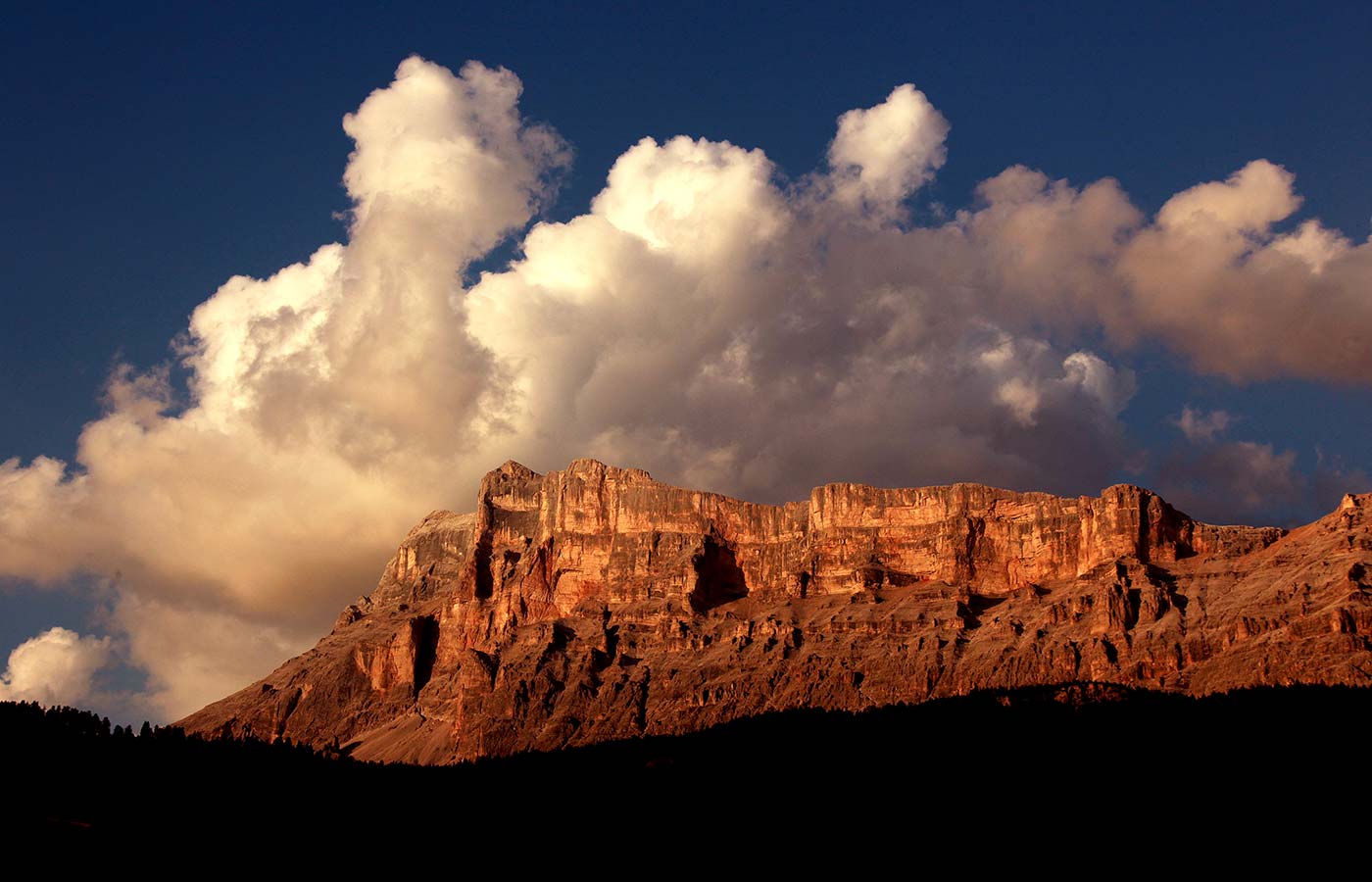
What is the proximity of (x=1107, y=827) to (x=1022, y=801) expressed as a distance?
8.56 metres

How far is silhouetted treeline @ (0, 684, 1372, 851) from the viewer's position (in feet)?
474

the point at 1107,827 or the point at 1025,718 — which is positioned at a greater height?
the point at 1025,718

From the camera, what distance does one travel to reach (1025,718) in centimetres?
18088

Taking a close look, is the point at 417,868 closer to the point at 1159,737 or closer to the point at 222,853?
the point at 222,853

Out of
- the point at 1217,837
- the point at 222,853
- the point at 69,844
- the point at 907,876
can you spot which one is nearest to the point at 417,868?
the point at 222,853

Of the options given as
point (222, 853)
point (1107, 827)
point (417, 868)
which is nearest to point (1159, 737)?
point (1107, 827)

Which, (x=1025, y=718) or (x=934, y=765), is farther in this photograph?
(x=1025, y=718)

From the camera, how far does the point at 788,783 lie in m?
156

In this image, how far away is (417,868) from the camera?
139 metres

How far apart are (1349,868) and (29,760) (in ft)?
352

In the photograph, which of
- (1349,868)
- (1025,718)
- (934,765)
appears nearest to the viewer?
(1349,868)

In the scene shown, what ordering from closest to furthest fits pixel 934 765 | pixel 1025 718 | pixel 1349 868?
pixel 1349 868 < pixel 934 765 < pixel 1025 718

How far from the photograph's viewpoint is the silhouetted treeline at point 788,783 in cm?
14450

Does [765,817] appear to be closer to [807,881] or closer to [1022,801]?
[807,881]
